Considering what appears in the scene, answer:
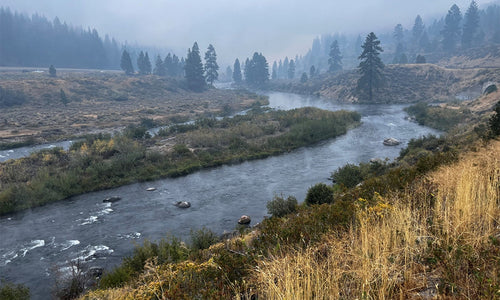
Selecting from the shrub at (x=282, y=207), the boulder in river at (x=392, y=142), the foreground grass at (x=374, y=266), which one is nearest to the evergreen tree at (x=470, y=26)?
the boulder in river at (x=392, y=142)

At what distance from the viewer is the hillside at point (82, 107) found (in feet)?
143

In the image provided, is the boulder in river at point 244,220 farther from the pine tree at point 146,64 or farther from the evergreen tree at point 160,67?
the pine tree at point 146,64

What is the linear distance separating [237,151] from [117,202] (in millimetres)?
14222

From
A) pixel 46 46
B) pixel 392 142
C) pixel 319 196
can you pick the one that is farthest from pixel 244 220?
pixel 46 46

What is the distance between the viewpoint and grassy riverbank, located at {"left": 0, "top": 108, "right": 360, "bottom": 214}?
21953mm

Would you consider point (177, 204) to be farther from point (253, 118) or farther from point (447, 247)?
point (253, 118)

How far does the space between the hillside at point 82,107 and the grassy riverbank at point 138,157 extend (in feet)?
38.9

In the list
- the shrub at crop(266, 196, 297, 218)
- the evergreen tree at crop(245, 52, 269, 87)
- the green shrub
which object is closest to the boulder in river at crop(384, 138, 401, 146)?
the shrub at crop(266, 196, 297, 218)

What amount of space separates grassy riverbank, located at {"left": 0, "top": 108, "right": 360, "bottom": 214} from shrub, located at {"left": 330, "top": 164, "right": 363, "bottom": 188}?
10.9 metres

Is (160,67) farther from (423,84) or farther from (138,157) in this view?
(138,157)

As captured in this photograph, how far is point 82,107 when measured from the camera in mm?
63625

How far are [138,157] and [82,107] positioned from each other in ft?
147

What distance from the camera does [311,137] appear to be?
36.5 m

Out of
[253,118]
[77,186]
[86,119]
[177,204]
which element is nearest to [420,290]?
[177,204]
